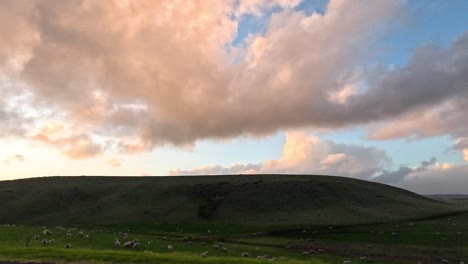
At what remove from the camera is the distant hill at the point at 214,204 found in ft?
292

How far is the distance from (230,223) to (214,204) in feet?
63.7

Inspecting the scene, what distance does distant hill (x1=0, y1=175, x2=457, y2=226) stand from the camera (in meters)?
88.8

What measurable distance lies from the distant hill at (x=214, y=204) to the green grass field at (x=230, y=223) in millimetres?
252

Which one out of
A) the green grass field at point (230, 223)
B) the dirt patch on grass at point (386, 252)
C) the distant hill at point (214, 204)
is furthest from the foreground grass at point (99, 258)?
the distant hill at point (214, 204)

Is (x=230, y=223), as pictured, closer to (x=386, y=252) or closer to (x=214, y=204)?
(x=214, y=204)

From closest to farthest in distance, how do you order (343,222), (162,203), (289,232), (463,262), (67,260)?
(67,260) → (463,262) → (289,232) → (343,222) → (162,203)

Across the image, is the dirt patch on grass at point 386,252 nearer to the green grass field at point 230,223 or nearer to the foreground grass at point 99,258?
the green grass field at point 230,223

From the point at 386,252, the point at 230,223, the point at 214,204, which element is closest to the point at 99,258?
the point at 386,252

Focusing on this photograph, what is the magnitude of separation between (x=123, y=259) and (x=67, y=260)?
12.1 feet

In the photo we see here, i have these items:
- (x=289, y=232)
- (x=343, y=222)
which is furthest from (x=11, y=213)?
(x=343, y=222)

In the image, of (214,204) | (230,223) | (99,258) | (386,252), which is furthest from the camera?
(214,204)

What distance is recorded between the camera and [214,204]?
339 ft

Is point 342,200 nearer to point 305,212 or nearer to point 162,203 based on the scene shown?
point 305,212

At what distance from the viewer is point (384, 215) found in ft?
286
